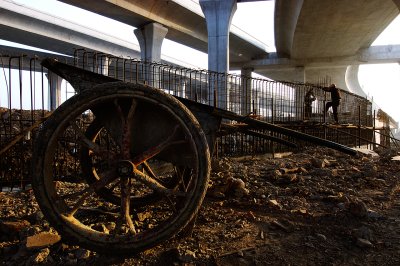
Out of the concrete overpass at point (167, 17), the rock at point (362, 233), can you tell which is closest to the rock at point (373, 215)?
the rock at point (362, 233)

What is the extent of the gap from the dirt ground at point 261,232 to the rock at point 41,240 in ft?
0.10

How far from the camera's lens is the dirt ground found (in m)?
2.89

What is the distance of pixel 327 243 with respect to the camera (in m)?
3.31

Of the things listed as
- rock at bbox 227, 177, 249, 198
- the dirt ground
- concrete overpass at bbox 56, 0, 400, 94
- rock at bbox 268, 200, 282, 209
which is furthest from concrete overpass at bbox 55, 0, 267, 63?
rock at bbox 268, 200, 282, 209

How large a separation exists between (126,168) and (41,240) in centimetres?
107

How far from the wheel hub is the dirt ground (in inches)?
28.5

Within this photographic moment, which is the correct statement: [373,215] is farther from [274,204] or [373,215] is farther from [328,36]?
[328,36]

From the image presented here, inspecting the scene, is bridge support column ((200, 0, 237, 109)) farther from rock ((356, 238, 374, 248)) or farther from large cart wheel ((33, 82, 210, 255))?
large cart wheel ((33, 82, 210, 255))

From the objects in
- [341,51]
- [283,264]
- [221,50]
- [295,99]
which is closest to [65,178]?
[283,264]

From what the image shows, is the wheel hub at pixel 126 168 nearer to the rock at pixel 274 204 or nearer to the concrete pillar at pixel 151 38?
the rock at pixel 274 204

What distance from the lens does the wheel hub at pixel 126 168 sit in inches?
106

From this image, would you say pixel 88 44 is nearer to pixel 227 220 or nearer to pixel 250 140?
pixel 250 140

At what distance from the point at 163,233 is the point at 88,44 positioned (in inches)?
1177

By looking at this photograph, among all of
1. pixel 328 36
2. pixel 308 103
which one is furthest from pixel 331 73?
pixel 308 103
